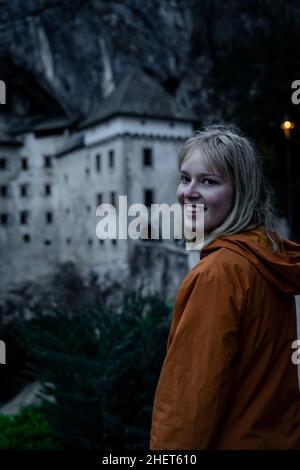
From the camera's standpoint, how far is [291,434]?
159cm

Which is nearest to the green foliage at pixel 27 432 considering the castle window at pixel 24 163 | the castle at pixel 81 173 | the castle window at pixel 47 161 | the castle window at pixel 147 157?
the castle at pixel 81 173

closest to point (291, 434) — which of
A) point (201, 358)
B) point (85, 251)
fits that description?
point (201, 358)

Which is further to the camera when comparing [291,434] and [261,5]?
[261,5]

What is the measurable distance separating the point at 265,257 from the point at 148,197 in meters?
21.8

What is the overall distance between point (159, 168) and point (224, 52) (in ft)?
28.0

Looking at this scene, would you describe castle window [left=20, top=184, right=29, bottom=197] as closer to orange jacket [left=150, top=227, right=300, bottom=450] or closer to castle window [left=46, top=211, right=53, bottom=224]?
castle window [left=46, top=211, right=53, bottom=224]

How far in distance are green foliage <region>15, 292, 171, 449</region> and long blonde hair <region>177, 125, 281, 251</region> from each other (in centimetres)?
358

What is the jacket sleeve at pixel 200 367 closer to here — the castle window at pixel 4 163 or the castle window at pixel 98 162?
the castle window at pixel 98 162

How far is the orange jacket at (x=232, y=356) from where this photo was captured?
55.4 inches

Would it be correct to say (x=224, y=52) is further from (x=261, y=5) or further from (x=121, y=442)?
(x=121, y=442)

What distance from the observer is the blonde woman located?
1411 millimetres

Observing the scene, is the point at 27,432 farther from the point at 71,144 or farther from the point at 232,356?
the point at 71,144

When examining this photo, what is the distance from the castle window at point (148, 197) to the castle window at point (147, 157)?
1191 millimetres

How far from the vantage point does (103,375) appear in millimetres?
5016
